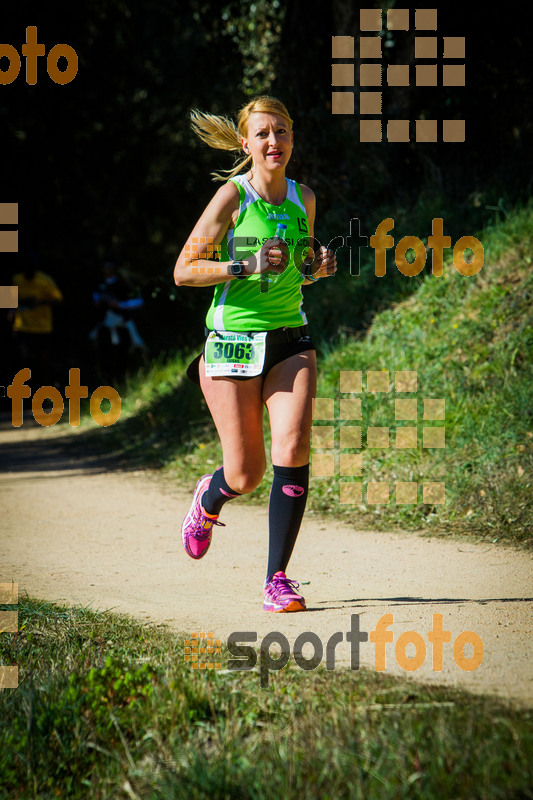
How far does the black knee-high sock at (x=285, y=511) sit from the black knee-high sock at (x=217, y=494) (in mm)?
289

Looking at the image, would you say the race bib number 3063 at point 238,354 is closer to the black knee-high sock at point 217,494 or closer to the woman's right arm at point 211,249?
the woman's right arm at point 211,249

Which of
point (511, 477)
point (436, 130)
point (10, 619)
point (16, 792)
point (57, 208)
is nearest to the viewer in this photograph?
point (16, 792)

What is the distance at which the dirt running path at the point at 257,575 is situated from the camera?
3744mm

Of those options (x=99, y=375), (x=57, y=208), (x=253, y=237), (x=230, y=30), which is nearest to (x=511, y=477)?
(x=253, y=237)

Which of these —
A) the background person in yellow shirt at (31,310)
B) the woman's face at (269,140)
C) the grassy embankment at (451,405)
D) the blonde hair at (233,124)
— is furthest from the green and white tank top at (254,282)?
the background person in yellow shirt at (31,310)

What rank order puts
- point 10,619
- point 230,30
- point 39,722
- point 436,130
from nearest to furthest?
point 39,722 < point 10,619 < point 436,130 < point 230,30

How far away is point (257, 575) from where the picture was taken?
5012 millimetres

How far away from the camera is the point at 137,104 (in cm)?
1898

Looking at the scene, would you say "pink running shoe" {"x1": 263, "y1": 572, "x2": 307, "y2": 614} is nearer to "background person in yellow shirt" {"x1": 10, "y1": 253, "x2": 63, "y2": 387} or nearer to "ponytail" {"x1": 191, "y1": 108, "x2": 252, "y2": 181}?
"ponytail" {"x1": 191, "y1": 108, "x2": 252, "y2": 181}

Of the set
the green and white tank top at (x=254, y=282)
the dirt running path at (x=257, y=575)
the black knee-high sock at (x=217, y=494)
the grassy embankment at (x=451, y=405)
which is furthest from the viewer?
the grassy embankment at (x=451, y=405)

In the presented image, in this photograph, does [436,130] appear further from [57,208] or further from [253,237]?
[57,208]

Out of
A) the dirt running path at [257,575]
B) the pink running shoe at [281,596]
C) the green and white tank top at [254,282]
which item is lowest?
the dirt running path at [257,575]

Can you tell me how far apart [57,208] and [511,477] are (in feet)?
47.5

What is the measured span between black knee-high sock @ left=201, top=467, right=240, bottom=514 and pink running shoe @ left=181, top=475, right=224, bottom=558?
45 millimetres
